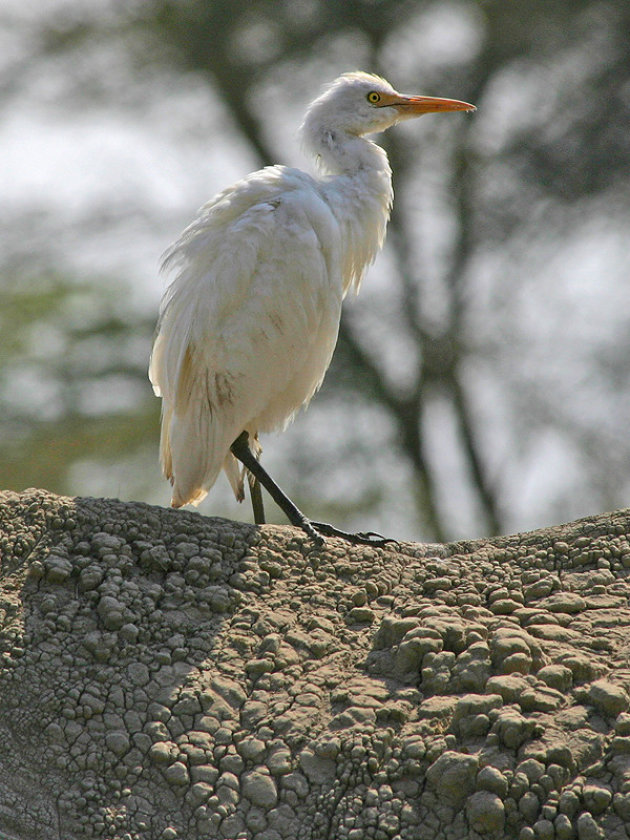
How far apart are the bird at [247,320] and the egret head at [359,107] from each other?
614mm

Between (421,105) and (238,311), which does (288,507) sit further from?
(421,105)

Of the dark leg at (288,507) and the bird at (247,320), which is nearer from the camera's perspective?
the dark leg at (288,507)

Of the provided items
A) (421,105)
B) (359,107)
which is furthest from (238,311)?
(421,105)

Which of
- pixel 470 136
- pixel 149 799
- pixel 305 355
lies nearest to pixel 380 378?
pixel 470 136

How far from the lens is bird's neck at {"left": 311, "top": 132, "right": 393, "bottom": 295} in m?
6.00

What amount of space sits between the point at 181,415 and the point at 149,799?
2332mm

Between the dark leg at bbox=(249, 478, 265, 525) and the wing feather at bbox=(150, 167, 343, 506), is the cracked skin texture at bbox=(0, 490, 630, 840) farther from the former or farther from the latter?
the dark leg at bbox=(249, 478, 265, 525)

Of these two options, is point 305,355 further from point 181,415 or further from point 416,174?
point 416,174

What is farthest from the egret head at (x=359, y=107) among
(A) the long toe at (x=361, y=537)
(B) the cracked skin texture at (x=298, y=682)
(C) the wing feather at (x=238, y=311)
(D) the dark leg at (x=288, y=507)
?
(B) the cracked skin texture at (x=298, y=682)

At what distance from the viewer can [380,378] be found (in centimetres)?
1488

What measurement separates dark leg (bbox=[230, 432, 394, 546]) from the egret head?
174 cm

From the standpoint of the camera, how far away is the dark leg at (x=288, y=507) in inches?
198

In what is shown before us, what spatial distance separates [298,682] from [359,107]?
3550mm

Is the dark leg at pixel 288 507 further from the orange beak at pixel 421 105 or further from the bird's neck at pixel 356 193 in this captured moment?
the orange beak at pixel 421 105
